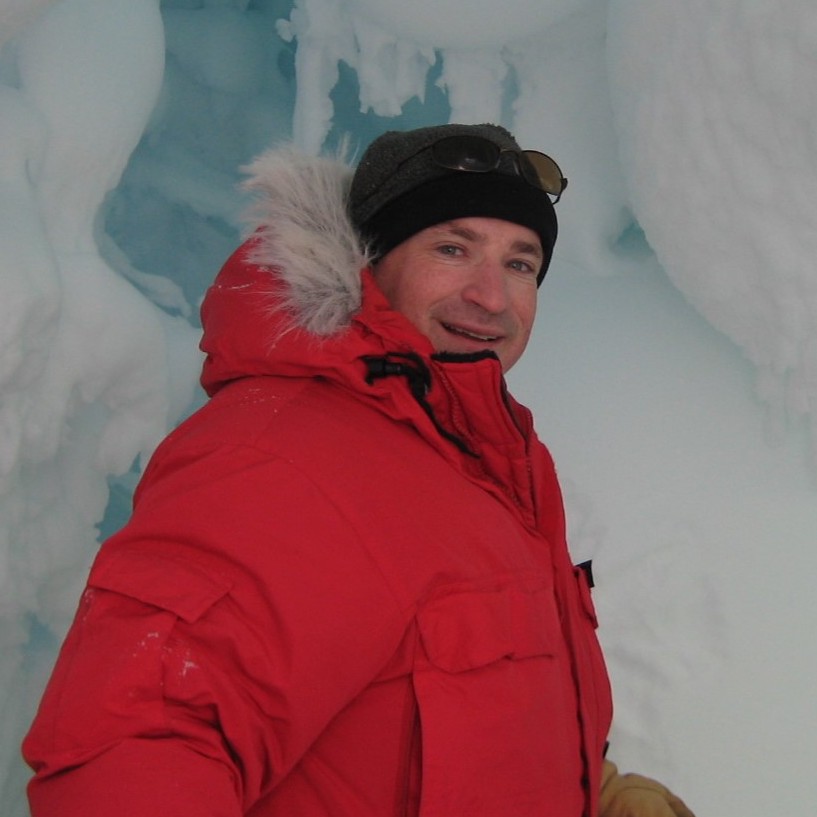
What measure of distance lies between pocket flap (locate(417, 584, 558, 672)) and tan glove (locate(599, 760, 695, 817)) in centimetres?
71

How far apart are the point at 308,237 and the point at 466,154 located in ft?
1.05

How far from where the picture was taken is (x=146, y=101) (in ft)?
7.39

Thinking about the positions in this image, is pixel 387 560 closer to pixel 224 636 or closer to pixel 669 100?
pixel 224 636

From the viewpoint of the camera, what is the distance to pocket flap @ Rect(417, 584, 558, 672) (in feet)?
3.10

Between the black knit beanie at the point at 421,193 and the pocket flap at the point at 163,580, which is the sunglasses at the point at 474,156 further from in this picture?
the pocket flap at the point at 163,580

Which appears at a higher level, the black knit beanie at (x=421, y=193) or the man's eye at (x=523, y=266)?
the black knit beanie at (x=421, y=193)

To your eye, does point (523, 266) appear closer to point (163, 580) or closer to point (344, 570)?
point (344, 570)

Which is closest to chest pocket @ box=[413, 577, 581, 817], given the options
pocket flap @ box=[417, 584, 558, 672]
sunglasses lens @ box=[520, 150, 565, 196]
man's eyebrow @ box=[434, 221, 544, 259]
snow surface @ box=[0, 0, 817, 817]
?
pocket flap @ box=[417, 584, 558, 672]

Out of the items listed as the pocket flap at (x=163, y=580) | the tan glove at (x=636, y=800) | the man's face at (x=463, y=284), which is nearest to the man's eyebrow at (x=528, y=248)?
the man's face at (x=463, y=284)

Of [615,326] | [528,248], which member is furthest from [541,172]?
[615,326]

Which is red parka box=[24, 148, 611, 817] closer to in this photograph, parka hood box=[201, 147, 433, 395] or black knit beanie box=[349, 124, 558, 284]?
parka hood box=[201, 147, 433, 395]

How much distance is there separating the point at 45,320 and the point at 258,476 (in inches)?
41.2

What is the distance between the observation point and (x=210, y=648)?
0.79 metres

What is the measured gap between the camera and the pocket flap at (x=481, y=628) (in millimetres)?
945
